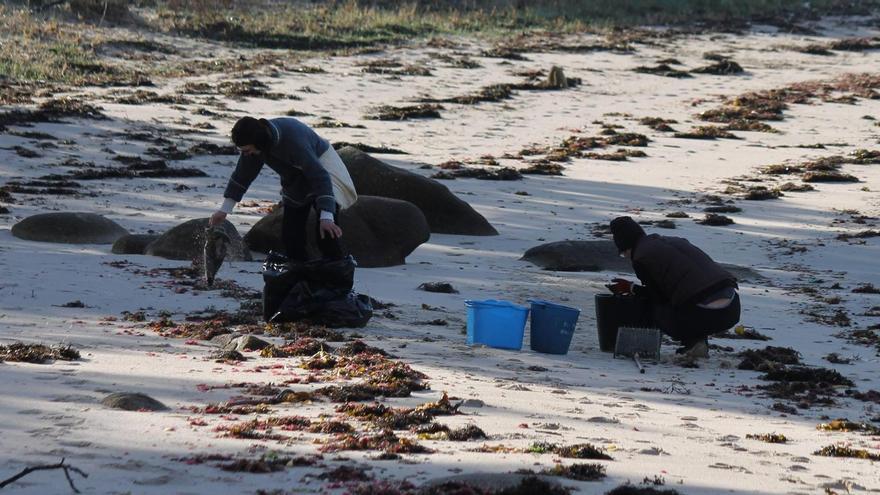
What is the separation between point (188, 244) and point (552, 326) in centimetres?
417

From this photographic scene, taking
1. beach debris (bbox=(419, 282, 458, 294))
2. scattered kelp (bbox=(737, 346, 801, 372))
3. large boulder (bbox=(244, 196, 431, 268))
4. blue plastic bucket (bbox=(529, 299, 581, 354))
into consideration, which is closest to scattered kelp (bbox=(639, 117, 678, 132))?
Result: large boulder (bbox=(244, 196, 431, 268))

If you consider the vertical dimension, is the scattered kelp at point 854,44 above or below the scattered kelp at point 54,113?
above

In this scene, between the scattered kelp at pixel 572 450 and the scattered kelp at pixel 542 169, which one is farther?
the scattered kelp at pixel 542 169

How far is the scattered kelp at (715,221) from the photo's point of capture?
15883 mm

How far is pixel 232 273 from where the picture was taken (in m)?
11.5

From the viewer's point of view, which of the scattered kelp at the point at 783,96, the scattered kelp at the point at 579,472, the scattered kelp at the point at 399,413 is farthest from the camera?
the scattered kelp at the point at 783,96

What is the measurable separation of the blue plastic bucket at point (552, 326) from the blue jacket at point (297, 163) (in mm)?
1517

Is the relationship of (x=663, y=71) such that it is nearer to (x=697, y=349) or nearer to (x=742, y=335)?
(x=742, y=335)

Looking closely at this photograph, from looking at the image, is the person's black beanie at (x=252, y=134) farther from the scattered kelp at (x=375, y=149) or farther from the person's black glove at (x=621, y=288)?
the scattered kelp at (x=375, y=149)

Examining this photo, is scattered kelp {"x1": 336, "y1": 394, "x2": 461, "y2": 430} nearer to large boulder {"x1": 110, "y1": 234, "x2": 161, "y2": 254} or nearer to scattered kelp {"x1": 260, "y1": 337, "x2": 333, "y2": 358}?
scattered kelp {"x1": 260, "y1": 337, "x2": 333, "y2": 358}

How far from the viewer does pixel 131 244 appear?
1209 centimetres

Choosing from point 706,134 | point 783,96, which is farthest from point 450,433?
point 783,96

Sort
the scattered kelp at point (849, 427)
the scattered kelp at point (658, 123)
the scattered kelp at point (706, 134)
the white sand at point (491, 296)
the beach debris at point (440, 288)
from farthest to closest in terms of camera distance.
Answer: the scattered kelp at point (658, 123) → the scattered kelp at point (706, 134) → the beach debris at point (440, 288) → the scattered kelp at point (849, 427) → the white sand at point (491, 296)

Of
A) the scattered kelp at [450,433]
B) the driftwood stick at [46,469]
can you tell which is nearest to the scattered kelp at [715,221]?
the scattered kelp at [450,433]
